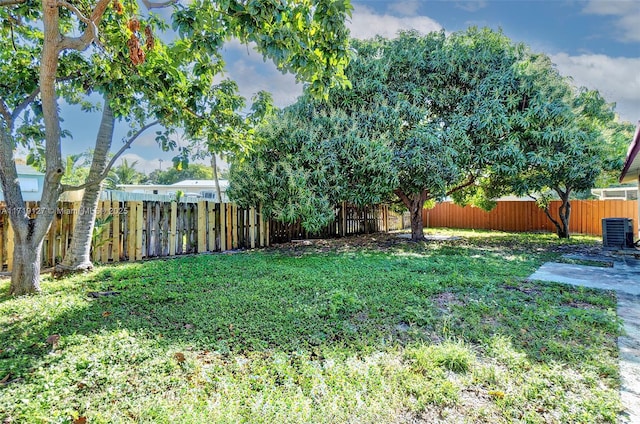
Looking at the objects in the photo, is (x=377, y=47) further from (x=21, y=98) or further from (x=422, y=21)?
(x=21, y=98)

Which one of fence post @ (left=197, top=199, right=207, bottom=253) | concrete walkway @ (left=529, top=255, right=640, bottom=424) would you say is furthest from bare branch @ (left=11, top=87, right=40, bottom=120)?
concrete walkway @ (left=529, top=255, right=640, bottom=424)

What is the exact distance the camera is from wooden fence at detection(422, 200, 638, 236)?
1342 cm

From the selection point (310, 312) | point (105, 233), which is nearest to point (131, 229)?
point (105, 233)

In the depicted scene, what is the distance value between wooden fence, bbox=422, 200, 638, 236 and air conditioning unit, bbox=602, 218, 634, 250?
246 inches

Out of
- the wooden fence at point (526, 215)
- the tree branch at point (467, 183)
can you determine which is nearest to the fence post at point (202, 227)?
the tree branch at point (467, 183)

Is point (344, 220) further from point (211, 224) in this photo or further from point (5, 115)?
point (5, 115)

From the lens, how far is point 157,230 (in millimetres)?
6957

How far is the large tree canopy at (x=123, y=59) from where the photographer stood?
2.87 m

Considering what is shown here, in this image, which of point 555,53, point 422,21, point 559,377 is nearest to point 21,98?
point 559,377

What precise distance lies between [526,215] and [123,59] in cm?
1754

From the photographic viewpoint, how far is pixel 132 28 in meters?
3.16

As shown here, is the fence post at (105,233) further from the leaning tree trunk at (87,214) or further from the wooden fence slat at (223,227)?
the wooden fence slat at (223,227)

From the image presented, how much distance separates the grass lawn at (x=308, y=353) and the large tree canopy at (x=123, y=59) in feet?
4.78

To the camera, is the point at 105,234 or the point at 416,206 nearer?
the point at 105,234
